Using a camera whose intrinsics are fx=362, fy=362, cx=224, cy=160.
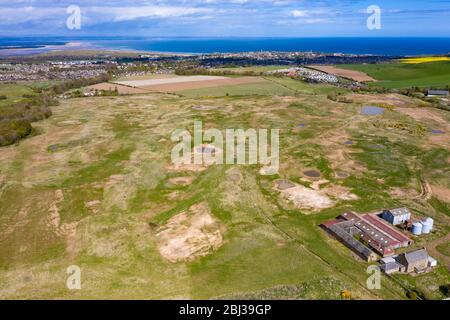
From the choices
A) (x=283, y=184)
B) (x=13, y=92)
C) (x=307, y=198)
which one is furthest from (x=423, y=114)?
(x=13, y=92)

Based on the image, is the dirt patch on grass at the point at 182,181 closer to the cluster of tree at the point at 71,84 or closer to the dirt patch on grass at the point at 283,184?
the dirt patch on grass at the point at 283,184

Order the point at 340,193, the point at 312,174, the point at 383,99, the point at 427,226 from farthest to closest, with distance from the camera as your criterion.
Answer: the point at 383,99 → the point at 312,174 → the point at 340,193 → the point at 427,226

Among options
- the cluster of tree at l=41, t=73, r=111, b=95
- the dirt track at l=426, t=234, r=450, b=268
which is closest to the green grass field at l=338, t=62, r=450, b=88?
the dirt track at l=426, t=234, r=450, b=268

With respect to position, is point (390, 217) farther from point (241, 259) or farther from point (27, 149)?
point (27, 149)

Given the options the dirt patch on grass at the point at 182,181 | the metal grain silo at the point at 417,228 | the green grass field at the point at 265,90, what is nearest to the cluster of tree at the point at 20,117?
the dirt patch on grass at the point at 182,181

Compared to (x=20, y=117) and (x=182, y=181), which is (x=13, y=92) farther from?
(x=182, y=181)
